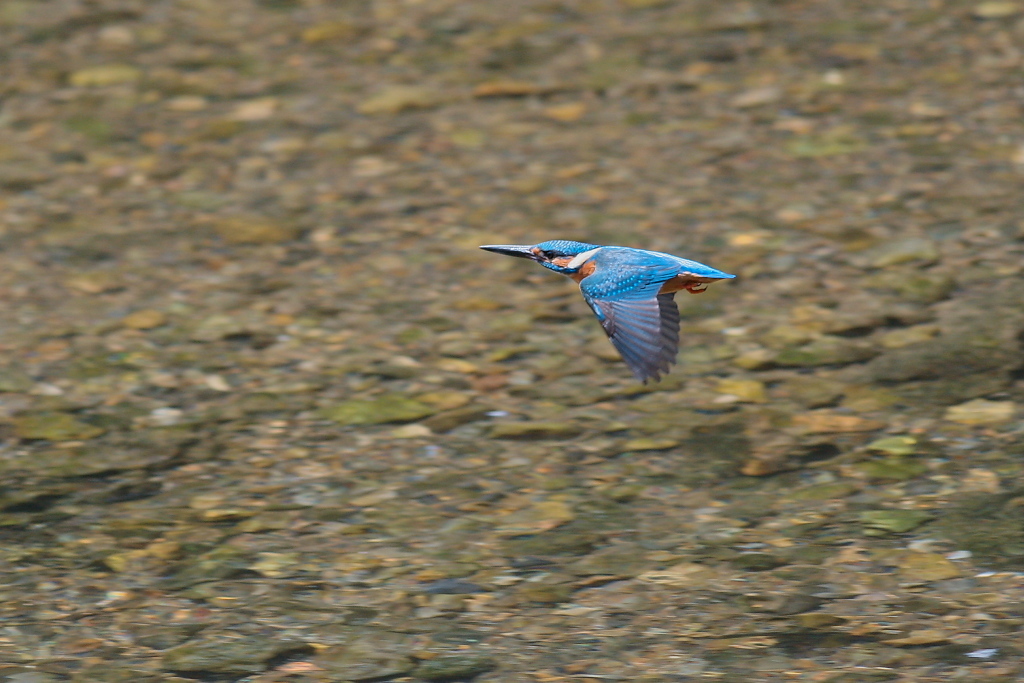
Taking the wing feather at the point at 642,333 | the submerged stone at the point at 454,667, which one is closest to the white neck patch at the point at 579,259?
the wing feather at the point at 642,333

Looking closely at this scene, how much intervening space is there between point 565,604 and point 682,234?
9.46 ft

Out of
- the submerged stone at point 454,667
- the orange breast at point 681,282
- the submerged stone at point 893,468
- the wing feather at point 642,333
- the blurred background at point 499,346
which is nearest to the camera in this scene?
the wing feather at point 642,333

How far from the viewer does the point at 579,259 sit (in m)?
4.55

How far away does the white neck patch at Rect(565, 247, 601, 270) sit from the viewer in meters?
4.52

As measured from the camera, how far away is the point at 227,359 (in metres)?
6.16

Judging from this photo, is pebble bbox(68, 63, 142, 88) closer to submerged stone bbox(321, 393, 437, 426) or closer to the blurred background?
the blurred background

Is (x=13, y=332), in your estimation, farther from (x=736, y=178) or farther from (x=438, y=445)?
(x=736, y=178)

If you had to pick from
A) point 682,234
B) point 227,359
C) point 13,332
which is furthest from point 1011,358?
point 13,332

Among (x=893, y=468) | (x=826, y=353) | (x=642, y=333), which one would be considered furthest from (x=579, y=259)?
(x=826, y=353)

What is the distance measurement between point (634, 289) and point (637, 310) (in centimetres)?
14

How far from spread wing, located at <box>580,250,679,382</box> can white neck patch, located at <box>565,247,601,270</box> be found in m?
0.07

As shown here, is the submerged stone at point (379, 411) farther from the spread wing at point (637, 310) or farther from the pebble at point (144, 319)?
the spread wing at point (637, 310)

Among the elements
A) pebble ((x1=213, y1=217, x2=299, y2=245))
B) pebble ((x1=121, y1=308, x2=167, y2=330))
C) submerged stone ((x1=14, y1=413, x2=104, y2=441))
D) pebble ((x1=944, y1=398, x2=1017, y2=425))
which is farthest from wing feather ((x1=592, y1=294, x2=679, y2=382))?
pebble ((x1=213, y1=217, x2=299, y2=245))

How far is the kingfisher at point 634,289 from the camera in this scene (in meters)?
3.90
